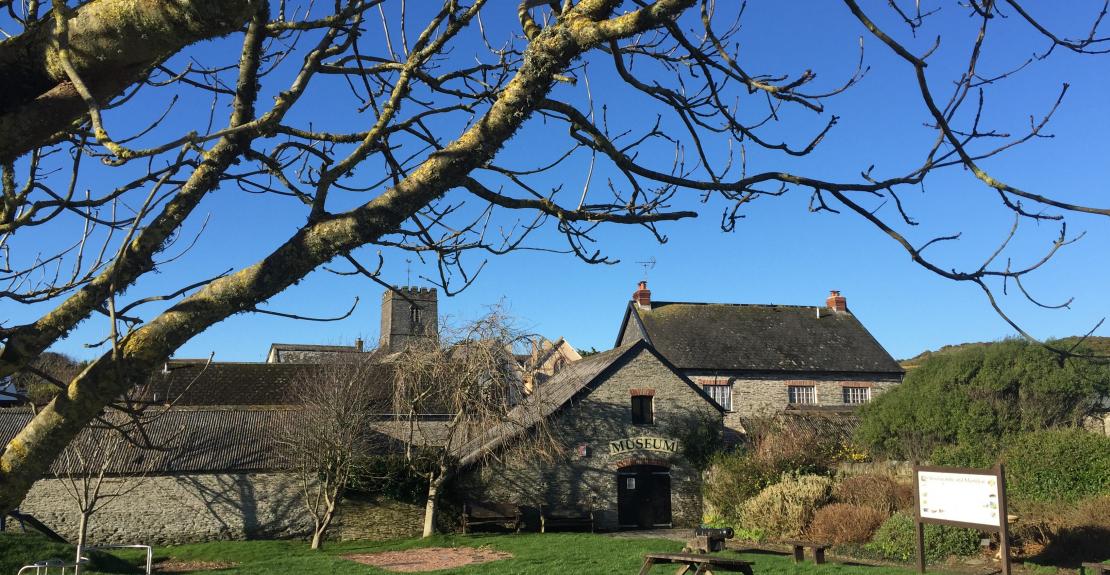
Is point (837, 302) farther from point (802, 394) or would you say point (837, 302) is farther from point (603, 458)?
point (603, 458)

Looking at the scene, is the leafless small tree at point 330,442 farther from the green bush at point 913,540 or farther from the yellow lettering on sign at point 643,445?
the green bush at point 913,540

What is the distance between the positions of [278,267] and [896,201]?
7.42 feet

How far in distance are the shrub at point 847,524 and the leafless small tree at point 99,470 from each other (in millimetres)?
16631

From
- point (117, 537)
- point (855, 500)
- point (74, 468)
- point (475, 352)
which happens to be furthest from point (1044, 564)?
point (74, 468)

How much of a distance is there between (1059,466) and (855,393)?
2002 cm

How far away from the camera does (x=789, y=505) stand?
19.6m

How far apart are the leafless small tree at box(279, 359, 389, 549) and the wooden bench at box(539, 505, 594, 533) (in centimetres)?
524

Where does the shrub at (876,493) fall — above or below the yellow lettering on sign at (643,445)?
below

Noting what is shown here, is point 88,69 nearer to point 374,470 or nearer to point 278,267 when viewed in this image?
point 278,267

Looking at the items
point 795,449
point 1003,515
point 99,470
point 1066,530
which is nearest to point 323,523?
point 99,470

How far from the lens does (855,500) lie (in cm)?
1903

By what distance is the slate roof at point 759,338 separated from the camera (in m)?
35.5

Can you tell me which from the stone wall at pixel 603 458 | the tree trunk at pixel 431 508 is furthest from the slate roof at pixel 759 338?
the tree trunk at pixel 431 508

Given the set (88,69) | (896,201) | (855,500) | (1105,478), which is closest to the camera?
(88,69)
